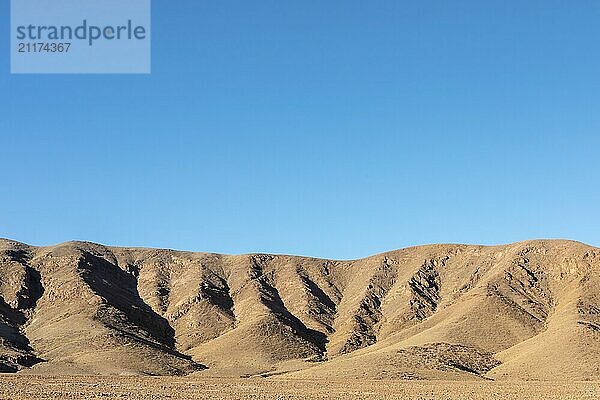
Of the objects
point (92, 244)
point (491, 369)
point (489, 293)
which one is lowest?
point (491, 369)

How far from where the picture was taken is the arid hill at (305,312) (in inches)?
3821

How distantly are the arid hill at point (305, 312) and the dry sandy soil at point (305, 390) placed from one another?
42.4 ft

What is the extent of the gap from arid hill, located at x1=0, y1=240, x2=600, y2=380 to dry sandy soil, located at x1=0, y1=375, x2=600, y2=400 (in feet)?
42.4

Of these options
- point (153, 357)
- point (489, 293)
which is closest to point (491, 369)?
point (489, 293)

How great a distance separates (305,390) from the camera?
212 ft

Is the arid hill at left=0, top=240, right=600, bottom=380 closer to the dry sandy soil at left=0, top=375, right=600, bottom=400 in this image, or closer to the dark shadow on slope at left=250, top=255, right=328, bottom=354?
the dark shadow on slope at left=250, top=255, right=328, bottom=354

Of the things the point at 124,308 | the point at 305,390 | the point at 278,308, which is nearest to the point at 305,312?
the point at 278,308

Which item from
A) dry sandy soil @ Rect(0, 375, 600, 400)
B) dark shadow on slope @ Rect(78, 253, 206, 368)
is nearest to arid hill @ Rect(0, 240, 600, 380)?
dark shadow on slope @ Rect(78, 253, 206, 368)

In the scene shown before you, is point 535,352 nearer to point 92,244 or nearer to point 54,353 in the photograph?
point 54,353

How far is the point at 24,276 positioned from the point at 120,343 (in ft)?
121

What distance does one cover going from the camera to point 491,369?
93.8m

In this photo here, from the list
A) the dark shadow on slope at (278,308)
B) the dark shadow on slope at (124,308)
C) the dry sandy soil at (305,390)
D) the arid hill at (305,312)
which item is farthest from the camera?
the dark shadow on slope at (278,308)

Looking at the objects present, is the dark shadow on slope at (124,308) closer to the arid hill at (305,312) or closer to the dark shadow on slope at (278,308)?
the arid hill at (305,312)

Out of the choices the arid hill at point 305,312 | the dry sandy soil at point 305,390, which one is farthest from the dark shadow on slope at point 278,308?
the dry sandy soil at point 305,390
